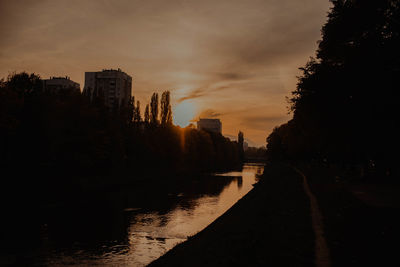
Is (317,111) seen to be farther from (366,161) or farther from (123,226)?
(123,226)

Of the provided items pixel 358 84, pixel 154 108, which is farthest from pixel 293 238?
pixel 154 108

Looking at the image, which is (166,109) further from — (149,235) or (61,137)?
(149,235)

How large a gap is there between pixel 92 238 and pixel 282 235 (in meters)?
11.7

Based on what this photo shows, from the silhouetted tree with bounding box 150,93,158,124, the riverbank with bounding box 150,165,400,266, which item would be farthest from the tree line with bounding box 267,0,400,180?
the silhouetted tree with bounding box 150,93,158,124

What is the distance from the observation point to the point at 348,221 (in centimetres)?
1655

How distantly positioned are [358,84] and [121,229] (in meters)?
21.3

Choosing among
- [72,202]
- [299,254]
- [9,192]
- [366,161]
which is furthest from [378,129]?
[9,192]

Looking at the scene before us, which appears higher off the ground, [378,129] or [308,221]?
[378,129]

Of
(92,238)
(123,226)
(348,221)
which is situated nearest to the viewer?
(348,221)

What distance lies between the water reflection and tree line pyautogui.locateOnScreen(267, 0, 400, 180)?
516 inches

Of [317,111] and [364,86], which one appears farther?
[317,111]

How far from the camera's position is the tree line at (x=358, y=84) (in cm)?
2642

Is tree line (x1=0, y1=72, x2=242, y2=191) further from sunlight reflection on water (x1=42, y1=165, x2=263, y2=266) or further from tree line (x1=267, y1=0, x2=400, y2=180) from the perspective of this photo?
tree line (x1=267, y1=0, x2=400, y2=180)

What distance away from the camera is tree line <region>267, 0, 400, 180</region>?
26.4 metres
